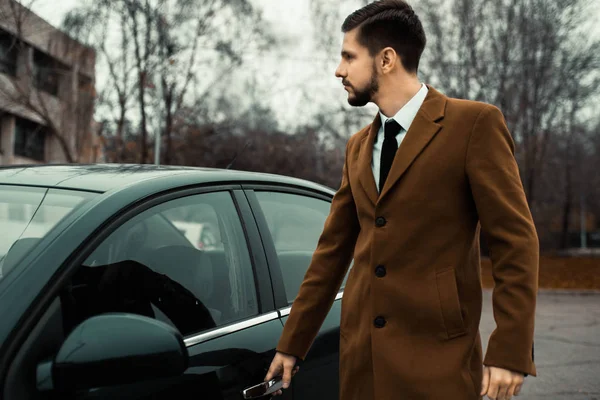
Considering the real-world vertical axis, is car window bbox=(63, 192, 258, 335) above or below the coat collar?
below

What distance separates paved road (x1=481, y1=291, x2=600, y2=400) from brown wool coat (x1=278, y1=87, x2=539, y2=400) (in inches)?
167

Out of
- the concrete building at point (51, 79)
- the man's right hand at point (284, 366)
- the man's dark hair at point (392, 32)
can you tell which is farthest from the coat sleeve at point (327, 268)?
the concrete building at point (51, 79)

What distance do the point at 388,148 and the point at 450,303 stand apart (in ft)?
1.57

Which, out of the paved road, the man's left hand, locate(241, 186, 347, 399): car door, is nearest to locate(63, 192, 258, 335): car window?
locate(241, 186, 347, 399): car door

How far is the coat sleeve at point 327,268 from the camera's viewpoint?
7.27 feet

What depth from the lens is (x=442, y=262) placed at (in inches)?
75.7

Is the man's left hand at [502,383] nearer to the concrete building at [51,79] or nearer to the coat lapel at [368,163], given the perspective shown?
the coat lapel at [368,163]

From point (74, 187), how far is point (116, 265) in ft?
0.99

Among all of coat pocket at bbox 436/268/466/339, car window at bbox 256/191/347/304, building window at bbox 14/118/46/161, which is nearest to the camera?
coat pocket at bbox 436/268/466/339

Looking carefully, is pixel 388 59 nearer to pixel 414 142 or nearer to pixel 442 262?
pixel 414 142

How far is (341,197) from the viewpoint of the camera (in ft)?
7.43

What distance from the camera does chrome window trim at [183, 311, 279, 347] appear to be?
83.0 inches

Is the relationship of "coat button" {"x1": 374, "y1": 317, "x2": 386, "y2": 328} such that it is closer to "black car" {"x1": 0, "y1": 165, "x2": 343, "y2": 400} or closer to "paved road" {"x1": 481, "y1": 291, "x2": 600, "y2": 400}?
"black car" {"x1": 0, "y1": 165, "x2": 343, "y2": 400}

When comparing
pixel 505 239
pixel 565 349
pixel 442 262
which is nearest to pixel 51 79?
pixel 565 349
